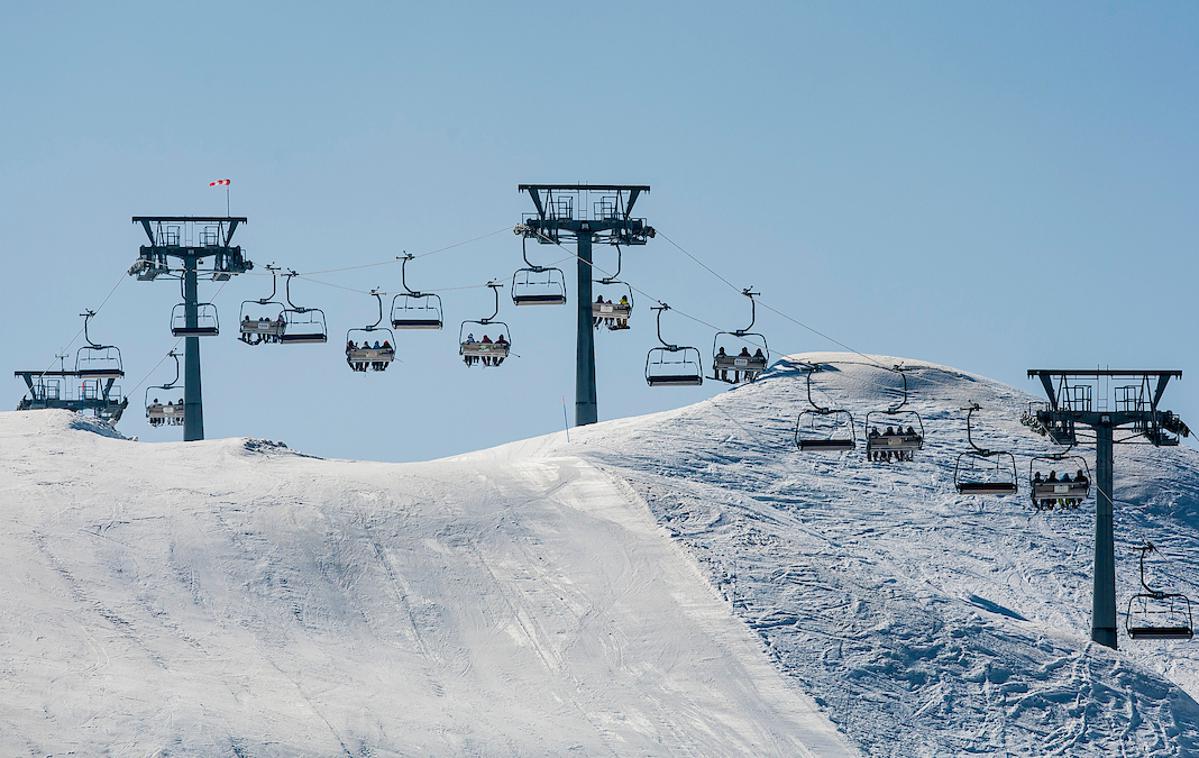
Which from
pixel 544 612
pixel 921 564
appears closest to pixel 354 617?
pixel 544 612

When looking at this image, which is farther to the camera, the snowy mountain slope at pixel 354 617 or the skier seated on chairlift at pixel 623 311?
the skier seated on chairlift at pixel 623 311

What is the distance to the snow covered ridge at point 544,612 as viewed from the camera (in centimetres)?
4272

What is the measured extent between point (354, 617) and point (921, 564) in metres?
17.3

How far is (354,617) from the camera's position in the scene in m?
48.2

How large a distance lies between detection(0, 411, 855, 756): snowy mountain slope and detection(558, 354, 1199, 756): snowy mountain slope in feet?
5.10

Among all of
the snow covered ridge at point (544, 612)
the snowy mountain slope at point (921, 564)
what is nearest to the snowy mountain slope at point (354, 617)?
the snow covered ridge at point (544, 612)

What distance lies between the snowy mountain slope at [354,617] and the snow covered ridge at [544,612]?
0.30 feet

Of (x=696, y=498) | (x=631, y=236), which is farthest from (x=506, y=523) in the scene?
(x=631, y=236)

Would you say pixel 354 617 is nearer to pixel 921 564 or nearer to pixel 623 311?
pixel 623 311

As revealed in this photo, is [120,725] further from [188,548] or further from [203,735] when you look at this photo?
[188,548]

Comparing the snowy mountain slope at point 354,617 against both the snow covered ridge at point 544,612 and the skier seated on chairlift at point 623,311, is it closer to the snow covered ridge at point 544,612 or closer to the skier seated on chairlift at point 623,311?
the snow covered ridge at point 544,612

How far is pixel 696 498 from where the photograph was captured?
5681 cm

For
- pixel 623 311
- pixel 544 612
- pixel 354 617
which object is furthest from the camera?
pixel 623 311

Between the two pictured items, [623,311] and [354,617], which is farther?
[623,311]
